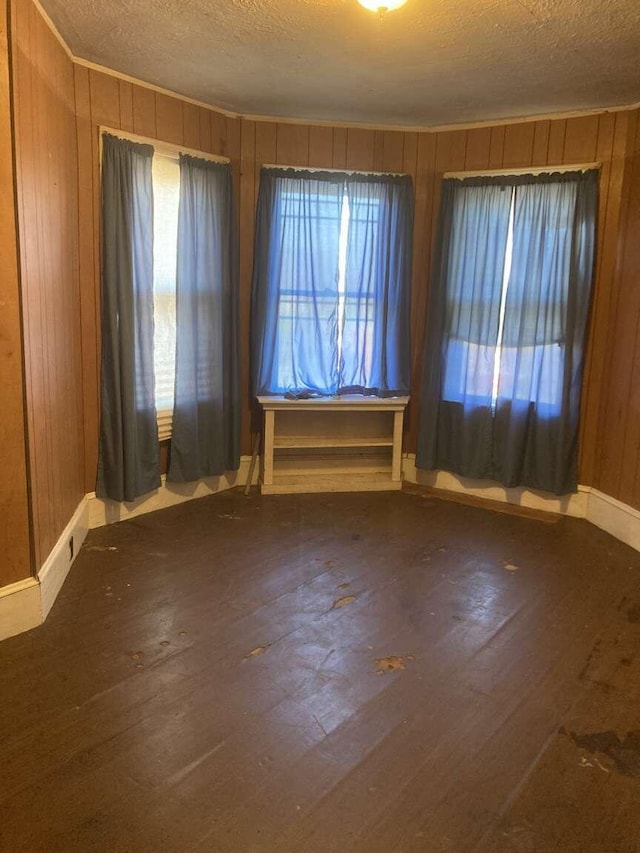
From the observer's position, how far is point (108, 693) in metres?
2.31

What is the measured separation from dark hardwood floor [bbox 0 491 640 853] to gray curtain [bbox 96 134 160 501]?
1.50ft

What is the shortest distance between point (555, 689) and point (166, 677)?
143 cm

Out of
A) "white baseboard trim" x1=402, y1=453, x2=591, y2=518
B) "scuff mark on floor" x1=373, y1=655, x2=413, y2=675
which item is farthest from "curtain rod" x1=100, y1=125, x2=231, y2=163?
"scuff mark on floor" x1=373, y1=655, x2=413, y2=675

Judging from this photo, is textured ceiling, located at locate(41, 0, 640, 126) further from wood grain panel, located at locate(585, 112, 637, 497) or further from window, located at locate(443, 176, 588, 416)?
window, located at locate(443, 176, 588, 416)

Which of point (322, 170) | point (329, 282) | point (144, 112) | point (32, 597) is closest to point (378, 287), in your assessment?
point (329, 282)

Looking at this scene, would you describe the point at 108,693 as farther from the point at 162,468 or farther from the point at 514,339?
the point at 514,339

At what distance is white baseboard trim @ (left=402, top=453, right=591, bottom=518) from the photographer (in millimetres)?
4340

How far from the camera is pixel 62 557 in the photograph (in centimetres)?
313

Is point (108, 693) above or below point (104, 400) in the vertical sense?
below

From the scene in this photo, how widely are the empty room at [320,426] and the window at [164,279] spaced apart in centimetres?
2

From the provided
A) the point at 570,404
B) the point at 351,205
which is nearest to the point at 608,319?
the point at 570,404

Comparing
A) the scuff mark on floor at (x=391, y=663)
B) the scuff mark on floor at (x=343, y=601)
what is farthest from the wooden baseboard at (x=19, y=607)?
the scuff mark on floor at (x=391, y=663)

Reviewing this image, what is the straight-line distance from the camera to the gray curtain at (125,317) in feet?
11.9

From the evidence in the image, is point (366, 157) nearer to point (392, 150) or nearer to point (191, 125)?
point (392, 150)
